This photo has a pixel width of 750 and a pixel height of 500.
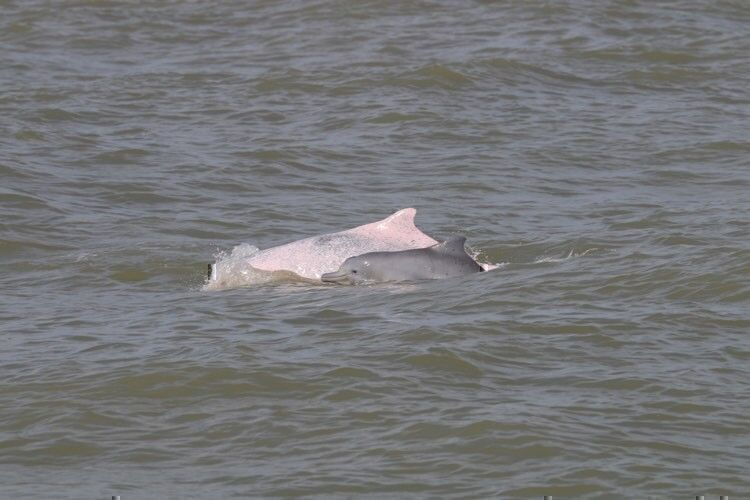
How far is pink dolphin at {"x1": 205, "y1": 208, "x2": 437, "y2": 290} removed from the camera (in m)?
12.6

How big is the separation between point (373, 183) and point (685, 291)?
583 cm

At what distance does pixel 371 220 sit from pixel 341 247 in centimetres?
268

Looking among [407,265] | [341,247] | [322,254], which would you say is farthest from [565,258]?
[322,254]

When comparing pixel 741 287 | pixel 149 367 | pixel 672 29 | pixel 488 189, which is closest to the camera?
pixel 149 367

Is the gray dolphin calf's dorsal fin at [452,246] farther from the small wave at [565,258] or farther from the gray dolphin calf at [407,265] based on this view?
the small wave at [565,258]

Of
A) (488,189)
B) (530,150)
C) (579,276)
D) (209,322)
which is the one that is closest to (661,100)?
(530,150)

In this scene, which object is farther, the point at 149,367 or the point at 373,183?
the point at 373,183

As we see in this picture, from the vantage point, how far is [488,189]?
16656 millimetres

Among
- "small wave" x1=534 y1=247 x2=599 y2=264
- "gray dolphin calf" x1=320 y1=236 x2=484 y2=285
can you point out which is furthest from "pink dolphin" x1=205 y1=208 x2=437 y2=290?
"small wave" x1=534 y1=247 x2=599 y2=264

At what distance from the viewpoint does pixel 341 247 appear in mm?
12648

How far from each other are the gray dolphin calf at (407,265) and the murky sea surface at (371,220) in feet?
0.51

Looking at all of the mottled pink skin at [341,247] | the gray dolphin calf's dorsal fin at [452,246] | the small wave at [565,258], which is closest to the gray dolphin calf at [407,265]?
the gray dolphin calf's dorsal fin at [452,246]

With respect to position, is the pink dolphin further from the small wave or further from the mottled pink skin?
the small wave

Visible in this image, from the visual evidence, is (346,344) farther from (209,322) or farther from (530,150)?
(530,150)
